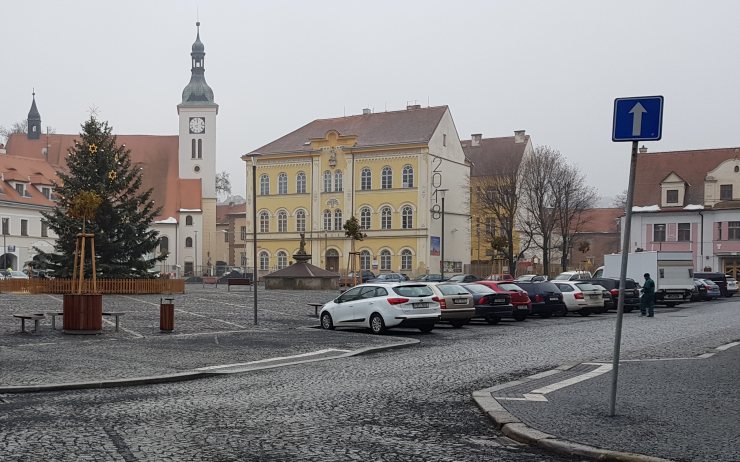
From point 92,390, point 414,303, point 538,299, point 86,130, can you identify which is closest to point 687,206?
point 538,299

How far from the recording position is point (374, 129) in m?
83.0

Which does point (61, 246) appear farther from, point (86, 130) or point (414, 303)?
point (414, 303)

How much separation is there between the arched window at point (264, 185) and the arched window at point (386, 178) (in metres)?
12.9

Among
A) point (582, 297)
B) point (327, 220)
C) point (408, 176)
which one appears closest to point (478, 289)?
point (582, 297)

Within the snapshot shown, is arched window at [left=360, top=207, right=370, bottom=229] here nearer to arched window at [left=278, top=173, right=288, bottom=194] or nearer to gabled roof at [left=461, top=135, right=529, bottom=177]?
arched window at [left=278, top=173, right=288, bottom=194]

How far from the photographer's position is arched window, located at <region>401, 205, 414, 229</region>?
3123 inches

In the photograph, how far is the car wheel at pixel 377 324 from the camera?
23453mm

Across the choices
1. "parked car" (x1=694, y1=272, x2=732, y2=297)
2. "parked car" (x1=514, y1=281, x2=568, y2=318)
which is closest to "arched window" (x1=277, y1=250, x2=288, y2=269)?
"parked car" (x1=694, y1=272, x2=732, y2=297)

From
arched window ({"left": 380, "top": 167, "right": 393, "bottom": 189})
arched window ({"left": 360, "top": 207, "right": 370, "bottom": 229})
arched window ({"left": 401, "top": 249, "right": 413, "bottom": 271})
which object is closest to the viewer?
arched window ({"left": 401, "top": 249, "right": 413, "bottom": 271})

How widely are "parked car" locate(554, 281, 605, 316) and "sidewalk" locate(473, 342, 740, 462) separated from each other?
65.9 feet

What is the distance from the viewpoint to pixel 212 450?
316 inches

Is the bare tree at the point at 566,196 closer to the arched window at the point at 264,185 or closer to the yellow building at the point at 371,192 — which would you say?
the yellow building at the point at 371,192

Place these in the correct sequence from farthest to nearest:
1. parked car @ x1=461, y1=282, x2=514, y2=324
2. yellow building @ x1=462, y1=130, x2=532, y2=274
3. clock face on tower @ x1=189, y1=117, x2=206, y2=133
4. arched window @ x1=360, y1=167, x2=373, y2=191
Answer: clock face on tower @ x1=189, y1=117, x2=206, y2=133, arched window @ x1=360, y1=167, x2=373, y2=191, yellow building @ x1=462, y1=130, x2=532, y2=274, parked car @ x1=461, y1=282, x2=514, y2=324

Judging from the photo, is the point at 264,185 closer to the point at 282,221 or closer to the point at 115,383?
the point at 282,221
